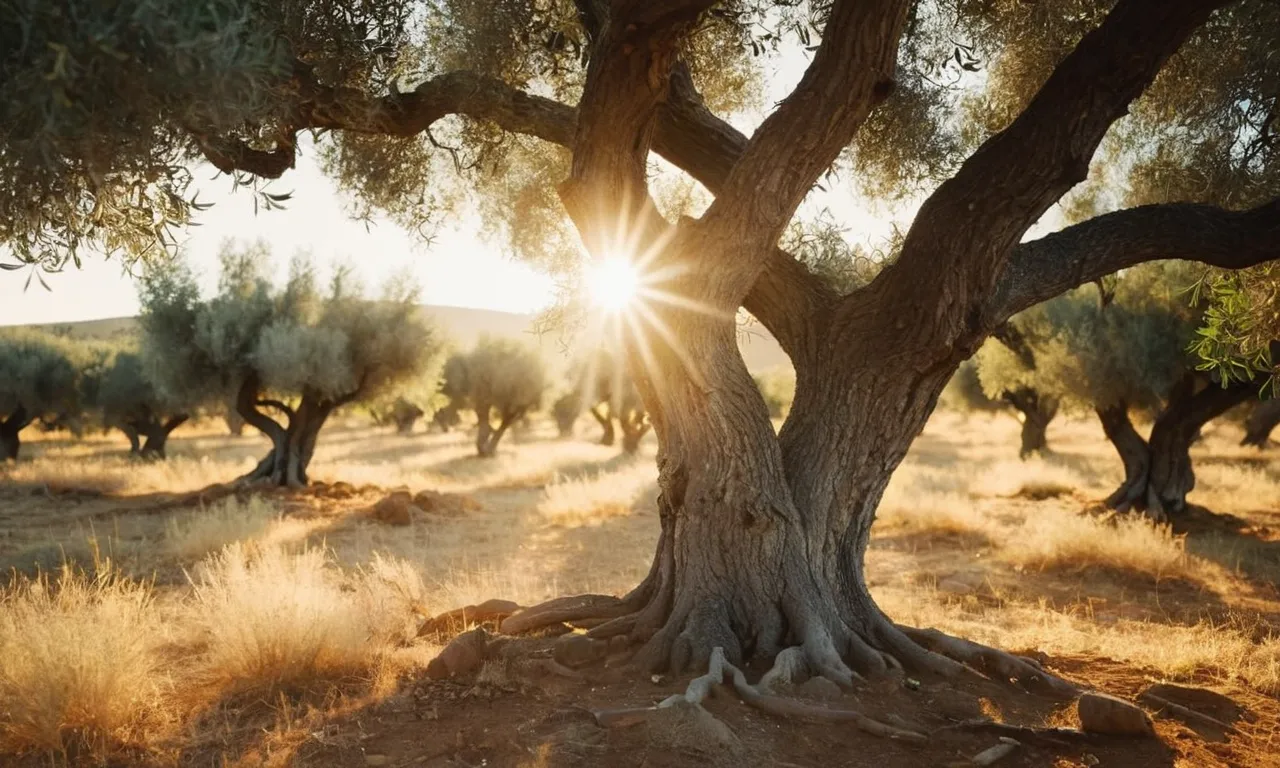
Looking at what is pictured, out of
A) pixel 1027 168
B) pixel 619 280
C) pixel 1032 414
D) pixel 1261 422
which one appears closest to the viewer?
pixel 1027 168

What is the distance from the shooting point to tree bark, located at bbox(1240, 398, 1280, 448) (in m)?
22.1

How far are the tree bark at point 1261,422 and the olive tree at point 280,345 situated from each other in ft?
76.8

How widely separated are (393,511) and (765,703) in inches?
529

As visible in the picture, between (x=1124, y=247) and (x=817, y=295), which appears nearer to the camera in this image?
(x=1124, y=247)

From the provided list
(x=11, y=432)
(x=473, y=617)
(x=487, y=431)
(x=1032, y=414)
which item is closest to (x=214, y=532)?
(x=473, y=617)

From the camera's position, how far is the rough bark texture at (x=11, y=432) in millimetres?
31984

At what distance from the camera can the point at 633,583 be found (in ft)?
34.7

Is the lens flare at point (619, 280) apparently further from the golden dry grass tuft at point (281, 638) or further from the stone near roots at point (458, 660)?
the golden dry grass tuft at point (281, 638)

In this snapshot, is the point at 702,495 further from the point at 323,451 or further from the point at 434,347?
the point at 323,451

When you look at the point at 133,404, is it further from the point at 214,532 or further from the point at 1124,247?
the point at 1124,247

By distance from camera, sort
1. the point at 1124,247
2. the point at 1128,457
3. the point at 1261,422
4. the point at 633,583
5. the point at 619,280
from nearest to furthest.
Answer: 1. the point at 1124,247
2. the point at 619,280
3. the point at 633,583
4. the point at 1128,457
5. the point at 1261,422

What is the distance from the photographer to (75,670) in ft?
14.2

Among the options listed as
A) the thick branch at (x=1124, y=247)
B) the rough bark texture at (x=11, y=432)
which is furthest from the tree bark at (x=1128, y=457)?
the rough bark texture at (x=11, y=432)

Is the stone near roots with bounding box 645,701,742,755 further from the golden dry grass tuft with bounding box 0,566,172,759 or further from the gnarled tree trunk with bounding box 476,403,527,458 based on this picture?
the gnarled tree trunk with bounding box 476,403,527,458
